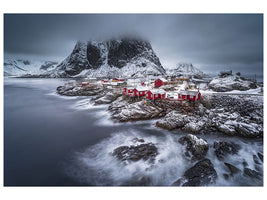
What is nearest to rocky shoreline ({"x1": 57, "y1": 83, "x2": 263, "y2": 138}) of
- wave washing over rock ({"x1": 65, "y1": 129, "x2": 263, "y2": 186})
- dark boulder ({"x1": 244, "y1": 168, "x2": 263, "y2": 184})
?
wave washing over rock ({"x1": 65, "y1": 129, "x2": 263, "y2": 186})

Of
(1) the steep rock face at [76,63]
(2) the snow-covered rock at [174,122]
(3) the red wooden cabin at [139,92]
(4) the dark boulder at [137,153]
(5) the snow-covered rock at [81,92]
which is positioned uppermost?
(1) the steep rock face at [76,63]

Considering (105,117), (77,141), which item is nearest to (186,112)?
(105,117)

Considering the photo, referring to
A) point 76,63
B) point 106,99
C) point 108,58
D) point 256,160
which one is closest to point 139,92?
point 106,99

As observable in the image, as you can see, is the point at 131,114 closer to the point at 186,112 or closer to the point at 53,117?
the point at 186,112

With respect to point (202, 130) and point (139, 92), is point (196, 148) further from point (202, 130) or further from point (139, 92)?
point (139, 92)

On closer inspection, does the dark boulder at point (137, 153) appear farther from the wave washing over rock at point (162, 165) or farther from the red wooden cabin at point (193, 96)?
the red wooden cabin at point (193, 96)

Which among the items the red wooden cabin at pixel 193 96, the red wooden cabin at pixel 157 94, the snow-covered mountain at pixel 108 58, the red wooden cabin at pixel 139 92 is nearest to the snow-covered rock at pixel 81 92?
the red wooden cabin at pixel 139 92

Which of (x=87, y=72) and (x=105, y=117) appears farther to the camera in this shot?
(x=87, y=72)
